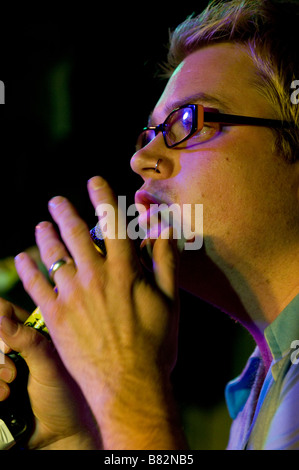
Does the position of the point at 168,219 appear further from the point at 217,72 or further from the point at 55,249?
the point at 217,72

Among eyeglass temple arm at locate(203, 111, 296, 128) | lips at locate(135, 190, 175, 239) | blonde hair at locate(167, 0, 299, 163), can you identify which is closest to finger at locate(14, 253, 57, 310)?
lips at locate(135, 190, 175, 239)

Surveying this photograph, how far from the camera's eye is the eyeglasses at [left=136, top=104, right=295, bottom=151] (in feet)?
4.38

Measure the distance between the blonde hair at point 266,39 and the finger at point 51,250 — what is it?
761 mm

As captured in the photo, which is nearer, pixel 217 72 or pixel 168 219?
pixel 168 219

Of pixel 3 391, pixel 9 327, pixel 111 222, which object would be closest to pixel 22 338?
pixel 9 327

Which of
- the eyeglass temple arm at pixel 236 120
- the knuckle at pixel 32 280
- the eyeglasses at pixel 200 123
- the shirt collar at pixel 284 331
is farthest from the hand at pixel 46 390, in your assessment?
the eyeglass temple arm at pixel 236 120

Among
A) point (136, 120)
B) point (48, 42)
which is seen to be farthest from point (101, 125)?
point (48, 42)

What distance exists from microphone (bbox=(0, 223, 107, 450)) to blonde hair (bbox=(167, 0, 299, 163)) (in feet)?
2.43

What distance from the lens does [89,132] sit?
2.58 m

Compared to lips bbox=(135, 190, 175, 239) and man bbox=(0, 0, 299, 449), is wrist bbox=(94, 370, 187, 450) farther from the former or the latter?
lips bbox=(135, 190, 175, 239)
